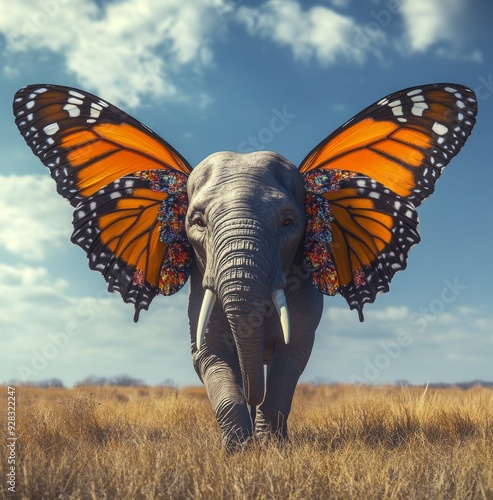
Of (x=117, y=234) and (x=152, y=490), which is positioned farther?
(x=117, y=234)

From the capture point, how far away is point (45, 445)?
20.2 ft

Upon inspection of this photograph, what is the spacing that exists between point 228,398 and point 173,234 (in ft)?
4.74

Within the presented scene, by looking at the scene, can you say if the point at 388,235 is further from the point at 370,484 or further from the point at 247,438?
the point at 370,484

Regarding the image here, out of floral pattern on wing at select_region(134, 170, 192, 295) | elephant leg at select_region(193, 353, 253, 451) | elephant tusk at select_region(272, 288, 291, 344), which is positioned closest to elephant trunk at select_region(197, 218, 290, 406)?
elephant tusk at select_region(272, 288, 291, 344)

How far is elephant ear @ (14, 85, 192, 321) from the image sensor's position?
18.8ft

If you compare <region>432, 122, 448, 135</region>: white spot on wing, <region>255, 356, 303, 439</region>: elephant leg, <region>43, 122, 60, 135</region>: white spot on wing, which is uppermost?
<region>43, 122, 60, 135</region>: white spot on wing

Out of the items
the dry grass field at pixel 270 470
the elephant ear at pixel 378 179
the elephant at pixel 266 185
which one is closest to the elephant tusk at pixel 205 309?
the elephant at pixel 266 185

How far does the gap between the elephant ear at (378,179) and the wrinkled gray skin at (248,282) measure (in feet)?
0.97

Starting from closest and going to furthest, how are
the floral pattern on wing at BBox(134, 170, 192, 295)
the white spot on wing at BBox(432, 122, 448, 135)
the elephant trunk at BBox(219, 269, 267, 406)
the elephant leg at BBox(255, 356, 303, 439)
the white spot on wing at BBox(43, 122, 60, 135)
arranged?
the elephant trunk at BBox(219, 269, 267, 406), the elephant leg at BBox(255, 356, 303, 439), the floral pattern on wing at BBox(134, 170, 192, 295), the white spot on wing at BBox(432, 122, 448, 135), the white spot on wing at BBox(43, 122, 60, 135)

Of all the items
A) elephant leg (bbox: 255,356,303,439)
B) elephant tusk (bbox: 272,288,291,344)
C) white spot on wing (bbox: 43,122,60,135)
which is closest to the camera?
elephant tusk (bbox: 272,288,291,344)

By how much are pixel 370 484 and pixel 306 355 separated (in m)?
2.03

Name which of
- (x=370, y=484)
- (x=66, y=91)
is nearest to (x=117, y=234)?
(x=66, y=91)

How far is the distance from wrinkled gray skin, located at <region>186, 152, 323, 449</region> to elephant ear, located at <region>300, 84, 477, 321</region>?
0.97ft

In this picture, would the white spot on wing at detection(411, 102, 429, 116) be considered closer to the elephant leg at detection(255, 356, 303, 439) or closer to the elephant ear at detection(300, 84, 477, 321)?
the elephant ear at detection(300, 84, 477, 321)
